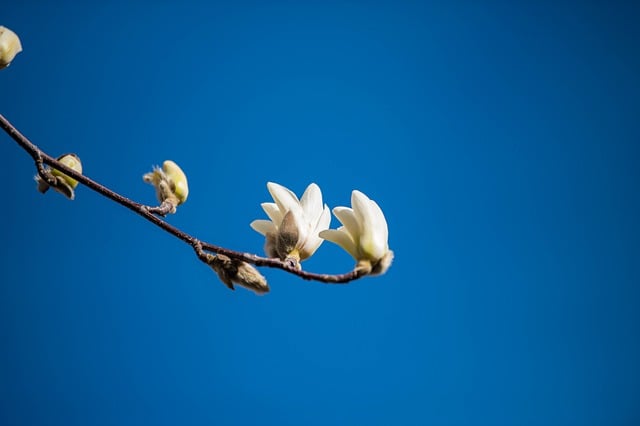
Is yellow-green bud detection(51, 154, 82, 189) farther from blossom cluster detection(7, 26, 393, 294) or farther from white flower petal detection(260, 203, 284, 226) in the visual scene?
white flower petal detection(260, 203, 284, 226)

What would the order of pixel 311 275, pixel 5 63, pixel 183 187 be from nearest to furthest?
1. pixel 311 275
2. pixel 5 63
3. pixel 183 187

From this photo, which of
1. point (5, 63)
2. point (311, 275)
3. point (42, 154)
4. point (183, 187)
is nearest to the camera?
point (311, 275)

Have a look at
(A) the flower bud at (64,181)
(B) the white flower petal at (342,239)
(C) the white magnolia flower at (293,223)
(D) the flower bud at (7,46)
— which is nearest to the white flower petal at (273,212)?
(C) the white magnolia flower at (293,223)

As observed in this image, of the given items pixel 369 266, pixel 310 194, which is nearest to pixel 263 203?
pixel 310 194

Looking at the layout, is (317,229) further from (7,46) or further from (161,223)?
(7,46)

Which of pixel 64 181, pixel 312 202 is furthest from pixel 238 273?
pixel 64 181

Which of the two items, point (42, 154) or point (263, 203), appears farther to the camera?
point (263, 203)

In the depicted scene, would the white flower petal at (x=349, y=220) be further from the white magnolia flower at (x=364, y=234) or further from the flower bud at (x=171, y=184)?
the flower bud at (x=171, y=184)

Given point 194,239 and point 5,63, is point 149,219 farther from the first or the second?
point 5,63
